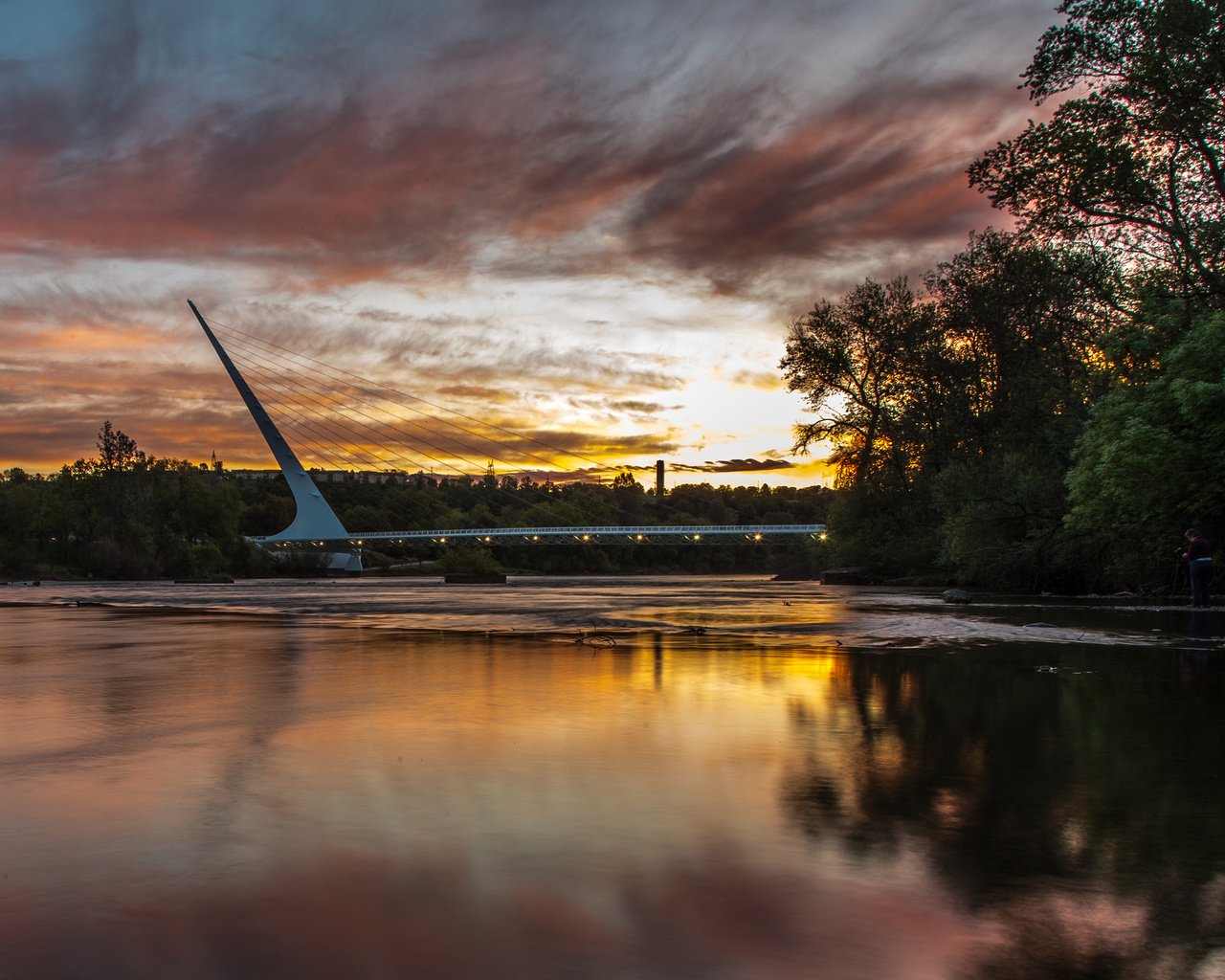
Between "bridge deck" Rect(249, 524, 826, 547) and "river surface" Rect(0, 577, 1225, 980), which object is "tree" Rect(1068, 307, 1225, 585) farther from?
"bridge deck" Rect(249, 524, 826, 547)

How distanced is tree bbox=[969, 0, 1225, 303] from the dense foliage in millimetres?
52

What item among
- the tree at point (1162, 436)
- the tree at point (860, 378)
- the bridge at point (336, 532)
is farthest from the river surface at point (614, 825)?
the bridge at point (336, 532)

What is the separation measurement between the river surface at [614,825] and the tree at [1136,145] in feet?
61.6

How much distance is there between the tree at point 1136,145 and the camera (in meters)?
24.8

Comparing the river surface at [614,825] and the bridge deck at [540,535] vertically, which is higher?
the bridge deck at [540,535]

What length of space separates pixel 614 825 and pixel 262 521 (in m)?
141

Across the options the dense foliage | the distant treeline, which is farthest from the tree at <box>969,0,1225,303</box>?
the distant treeline

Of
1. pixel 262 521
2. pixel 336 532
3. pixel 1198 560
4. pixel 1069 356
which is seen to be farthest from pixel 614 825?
pixel 262 521

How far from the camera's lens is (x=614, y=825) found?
5348 mm

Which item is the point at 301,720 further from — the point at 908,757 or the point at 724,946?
the point at 724,946

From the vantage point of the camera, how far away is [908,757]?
23.6 feet

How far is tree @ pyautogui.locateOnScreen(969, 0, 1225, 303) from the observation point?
24.8 meters

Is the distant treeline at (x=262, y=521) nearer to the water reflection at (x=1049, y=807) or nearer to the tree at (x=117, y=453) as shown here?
the tree at (x=117, y=453)

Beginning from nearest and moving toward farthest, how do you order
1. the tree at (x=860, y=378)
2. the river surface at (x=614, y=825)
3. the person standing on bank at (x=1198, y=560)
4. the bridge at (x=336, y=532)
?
the river surface at (x=614, y=825) → the person standing on bank at (x=1198, y=560) → the tree at (x=860, y=378) → the bridge at (x=336, y=532)
